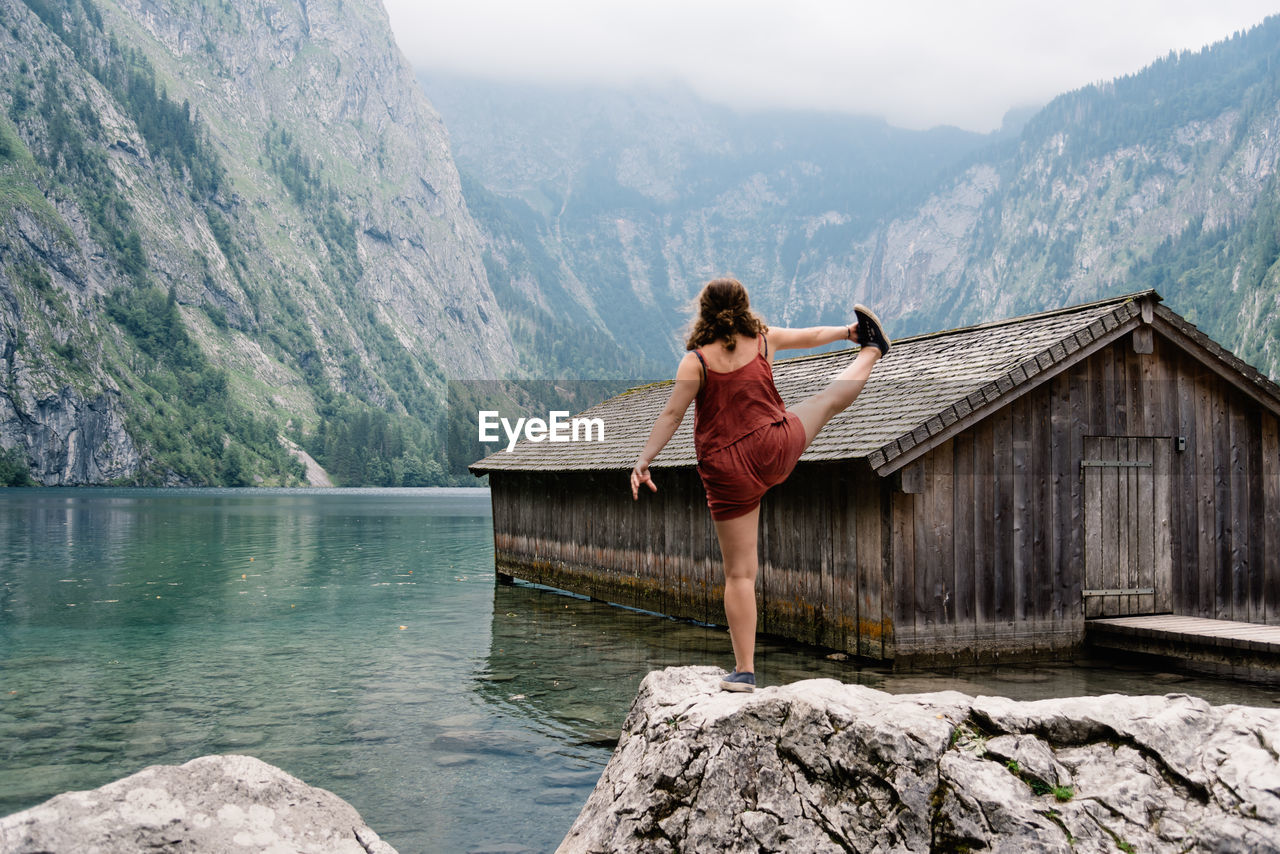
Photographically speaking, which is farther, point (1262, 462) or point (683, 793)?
point (1262, 462)

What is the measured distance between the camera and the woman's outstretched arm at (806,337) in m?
6.54

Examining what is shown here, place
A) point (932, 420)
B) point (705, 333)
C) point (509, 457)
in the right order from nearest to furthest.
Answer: point (705, 333) < point (932, 420) < point (509, 457)

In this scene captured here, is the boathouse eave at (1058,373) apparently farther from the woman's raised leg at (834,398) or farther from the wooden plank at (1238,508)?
the woman's raised leg at (834,398)

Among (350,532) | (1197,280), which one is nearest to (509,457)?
(350,532)

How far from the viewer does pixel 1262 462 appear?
15055 mm

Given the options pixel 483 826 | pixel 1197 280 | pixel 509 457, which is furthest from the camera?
pixel 1197 280

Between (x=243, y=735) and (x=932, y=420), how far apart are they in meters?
8.39

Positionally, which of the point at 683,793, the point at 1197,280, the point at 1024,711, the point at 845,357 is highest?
the point at 1197,280

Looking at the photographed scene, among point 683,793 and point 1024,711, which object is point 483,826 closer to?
point 683,793

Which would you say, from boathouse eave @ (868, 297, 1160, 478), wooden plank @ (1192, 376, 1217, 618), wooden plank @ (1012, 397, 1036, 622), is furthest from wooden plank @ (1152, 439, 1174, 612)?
wooden plank @ (1012, 397, 1036, 622)

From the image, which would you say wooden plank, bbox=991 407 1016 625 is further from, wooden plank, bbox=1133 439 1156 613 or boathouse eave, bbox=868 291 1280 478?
wooden plank, bbox=1133 439 1156 613

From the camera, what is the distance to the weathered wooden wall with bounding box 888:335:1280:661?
518 inches

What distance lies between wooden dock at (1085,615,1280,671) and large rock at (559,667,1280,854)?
7453 millimetres

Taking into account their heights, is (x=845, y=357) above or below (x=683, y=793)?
above
